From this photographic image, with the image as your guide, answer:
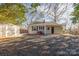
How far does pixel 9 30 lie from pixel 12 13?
17 cm

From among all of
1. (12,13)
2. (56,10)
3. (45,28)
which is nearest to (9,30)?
(12,13)

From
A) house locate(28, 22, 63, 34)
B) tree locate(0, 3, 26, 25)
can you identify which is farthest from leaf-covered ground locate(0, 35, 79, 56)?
tree locate(0, 3, 26, 25)

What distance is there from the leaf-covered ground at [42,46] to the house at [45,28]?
5cm

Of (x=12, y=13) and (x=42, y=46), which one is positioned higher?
(x=12, y=13)

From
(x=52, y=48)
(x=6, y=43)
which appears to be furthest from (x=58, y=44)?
(x=6, y=43)

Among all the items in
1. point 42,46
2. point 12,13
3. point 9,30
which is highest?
point 12,13

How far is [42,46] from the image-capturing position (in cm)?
176

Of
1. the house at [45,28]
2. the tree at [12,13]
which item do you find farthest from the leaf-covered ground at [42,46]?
the tree at [12,13]

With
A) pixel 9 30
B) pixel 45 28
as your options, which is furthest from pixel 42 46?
pixel 9 30

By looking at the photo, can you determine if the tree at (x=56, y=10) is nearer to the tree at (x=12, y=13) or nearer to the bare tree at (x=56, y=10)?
the bare tree at (x=56, y=10)

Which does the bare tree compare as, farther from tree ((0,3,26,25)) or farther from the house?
tree ((0,3,26,25))

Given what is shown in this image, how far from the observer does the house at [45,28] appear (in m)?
1.74

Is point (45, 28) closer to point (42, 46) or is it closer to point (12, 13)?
point (42, 46)

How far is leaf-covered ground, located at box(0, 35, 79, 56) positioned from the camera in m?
1.75
